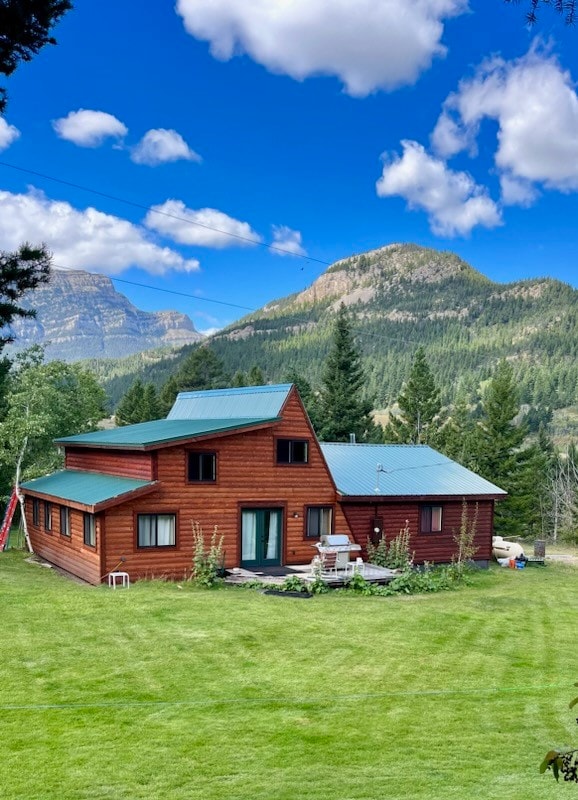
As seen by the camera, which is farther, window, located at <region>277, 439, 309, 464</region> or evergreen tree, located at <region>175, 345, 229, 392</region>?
evergreen tree, located at <region>175, 345, 229, 392</region>

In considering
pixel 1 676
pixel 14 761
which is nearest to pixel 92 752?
pixel 14 761

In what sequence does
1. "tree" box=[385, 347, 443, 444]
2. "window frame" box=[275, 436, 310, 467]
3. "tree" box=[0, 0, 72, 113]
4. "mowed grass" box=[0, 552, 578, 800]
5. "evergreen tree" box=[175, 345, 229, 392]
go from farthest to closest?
"evergreen tree" box=[175, 345, 229, 392] → "tree" box=[385, 347, 443, 444] → "window frame" box=[275, 436, 310, 467] → "tree" box=[0, 0, 72, 113] → "mowed grass" box=[0, 552, 578, 800]

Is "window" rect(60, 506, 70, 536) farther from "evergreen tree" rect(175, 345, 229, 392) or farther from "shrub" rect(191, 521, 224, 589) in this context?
"evergreen tree" rect(175, 345, 229, 392)

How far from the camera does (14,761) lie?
8.02 meters

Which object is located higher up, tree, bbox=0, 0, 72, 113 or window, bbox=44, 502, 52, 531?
tree, bbox=0, 0, 72, 113

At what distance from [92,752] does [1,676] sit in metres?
3.22

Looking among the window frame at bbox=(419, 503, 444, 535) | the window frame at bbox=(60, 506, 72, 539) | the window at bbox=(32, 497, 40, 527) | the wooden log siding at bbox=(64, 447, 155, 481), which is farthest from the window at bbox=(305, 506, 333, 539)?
the window at bbox=(32, 497, 40, 527)

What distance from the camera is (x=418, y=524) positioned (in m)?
25.7

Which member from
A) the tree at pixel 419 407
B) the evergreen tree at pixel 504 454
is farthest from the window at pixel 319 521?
the tree at pixel 419 407

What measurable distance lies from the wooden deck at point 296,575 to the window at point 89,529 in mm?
4151

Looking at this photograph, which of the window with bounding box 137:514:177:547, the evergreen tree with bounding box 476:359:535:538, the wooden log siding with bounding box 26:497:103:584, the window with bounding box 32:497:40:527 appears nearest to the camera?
the wooden log siding with bounding box 26:497:103:584

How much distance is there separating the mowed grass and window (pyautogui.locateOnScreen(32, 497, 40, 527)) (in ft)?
32.8

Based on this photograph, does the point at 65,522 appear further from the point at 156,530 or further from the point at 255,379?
the point at 255,379

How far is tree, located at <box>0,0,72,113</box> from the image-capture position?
951 centimetres
